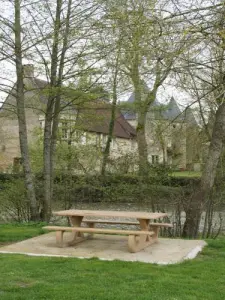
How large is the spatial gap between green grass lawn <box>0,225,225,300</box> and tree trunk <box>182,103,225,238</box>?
3585mm

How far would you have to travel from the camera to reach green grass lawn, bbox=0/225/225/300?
5.38 meters

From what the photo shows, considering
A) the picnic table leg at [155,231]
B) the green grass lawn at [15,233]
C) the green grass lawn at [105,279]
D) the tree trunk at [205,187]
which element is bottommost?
the green grass lawn at [105,279]

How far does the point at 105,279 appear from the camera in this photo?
6117 mm

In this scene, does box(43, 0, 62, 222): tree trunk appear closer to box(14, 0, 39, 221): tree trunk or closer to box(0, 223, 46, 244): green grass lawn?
box(14, 0, 39, 221): tree trunk

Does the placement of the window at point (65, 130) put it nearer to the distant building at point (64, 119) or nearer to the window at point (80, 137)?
the distant building at point (64, 119)

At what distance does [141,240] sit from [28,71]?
25.4 ft

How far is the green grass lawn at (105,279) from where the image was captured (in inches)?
212

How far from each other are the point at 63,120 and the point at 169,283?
61.3 ft

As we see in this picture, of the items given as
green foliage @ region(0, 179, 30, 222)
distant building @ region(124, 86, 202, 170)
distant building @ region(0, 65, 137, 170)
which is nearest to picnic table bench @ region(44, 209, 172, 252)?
green foliage @ region(0, 179, 30, 222)

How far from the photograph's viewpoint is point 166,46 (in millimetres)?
8602

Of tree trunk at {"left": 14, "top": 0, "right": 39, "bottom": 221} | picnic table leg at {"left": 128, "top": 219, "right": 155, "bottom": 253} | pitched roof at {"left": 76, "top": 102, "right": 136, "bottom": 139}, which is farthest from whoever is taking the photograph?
pitched roof at {"left": 76, "top": 102, "right": 136, "bottom": 139}

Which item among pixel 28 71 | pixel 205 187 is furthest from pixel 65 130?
pixel 205 187

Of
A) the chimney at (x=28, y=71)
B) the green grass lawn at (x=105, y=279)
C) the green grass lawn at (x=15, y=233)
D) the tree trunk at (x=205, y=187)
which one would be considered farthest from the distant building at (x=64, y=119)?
the green grass lawn at (x=105, y=279)

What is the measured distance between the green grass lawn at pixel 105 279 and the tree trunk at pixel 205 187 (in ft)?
11.8
